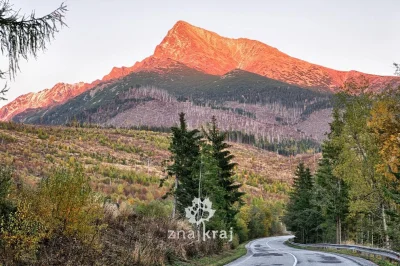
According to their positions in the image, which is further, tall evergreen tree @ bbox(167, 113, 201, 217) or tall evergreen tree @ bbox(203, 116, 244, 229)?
tall evergreen tree @ bbox(203, 116, 244, 229)

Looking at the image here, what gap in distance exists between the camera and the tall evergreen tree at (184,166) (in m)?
28.1

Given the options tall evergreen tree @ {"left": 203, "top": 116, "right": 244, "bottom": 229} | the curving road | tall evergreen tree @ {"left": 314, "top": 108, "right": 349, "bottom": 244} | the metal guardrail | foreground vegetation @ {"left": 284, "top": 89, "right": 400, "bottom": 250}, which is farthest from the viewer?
tall evergreen tree @ {"left": 314, "top": 108, "right": 349, "bottom": 244}

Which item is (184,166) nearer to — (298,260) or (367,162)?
(298,260)

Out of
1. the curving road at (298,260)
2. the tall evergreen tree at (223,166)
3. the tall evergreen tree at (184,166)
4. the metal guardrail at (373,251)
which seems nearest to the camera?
the metal guardrail at (373,251)

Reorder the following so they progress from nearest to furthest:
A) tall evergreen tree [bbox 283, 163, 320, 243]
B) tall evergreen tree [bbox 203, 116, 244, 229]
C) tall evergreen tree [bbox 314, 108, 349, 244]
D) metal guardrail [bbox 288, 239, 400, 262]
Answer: metal guardrail [bbox 288, 239, 400, 262]
tall evergreen tree [bbox 203, 116, 244, 229]
tall evergreen tree [bbox 314, 108, 349, 244]
tall evergreen tree [bbox 283, 163, 320, 243]

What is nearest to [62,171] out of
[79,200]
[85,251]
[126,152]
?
[79,200]

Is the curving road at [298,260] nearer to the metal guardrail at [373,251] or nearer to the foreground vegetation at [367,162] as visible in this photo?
the metal guardrail at [373,251]

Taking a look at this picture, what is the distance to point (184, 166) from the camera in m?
28.9

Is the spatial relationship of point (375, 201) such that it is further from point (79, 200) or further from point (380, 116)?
point (79, 200)

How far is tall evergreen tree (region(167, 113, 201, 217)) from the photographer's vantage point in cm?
2812

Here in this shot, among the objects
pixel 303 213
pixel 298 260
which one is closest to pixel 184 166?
pixel 298 260

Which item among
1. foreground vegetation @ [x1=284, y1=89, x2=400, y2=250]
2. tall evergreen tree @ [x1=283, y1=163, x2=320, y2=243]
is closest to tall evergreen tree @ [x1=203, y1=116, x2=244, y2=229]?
foreground vegetation @ [x1=284, y1=89, x2=400, y2=250]

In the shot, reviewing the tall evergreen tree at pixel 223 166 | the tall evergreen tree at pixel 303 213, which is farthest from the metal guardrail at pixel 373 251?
the tall evergreen tree at pixel 303 213

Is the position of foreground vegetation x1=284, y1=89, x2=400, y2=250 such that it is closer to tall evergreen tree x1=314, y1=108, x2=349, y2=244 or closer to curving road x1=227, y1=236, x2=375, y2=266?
tall evergreen tree x1=314, y1=108, x2=349, y2=244
